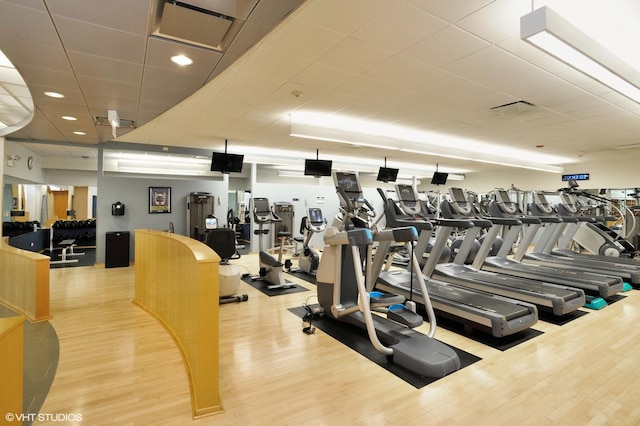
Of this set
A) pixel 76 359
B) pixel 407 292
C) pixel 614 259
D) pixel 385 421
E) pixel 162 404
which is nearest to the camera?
pixel 385 421

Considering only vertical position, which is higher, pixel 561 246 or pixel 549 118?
pixel 549 118

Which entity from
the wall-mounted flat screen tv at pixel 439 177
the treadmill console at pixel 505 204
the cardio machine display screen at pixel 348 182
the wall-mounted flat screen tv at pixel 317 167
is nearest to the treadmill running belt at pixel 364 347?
the cardio machine display screen at pixel 348 182

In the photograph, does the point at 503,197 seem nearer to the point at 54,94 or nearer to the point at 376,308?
the point at 376,308

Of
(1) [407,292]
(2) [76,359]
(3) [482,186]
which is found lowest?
(2) [76,359]

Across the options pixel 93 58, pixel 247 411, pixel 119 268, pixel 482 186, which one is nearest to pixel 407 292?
pixel 247 411

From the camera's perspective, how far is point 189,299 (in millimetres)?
2809

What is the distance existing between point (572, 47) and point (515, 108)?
8.82ft

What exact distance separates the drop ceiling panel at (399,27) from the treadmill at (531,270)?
3838 millimetres

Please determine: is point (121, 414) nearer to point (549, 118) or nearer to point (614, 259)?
point (549, 118)

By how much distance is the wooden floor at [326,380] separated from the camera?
88.3 inches

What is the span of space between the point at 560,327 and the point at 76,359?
16.9 ft

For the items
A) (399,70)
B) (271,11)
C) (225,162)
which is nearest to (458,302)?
(399,70)

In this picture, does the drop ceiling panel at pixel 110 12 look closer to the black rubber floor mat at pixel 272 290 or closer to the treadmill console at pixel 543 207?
the black rubber floor mat at pixel 272 290

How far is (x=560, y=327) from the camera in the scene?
13.0ft
